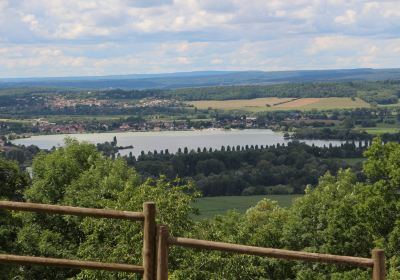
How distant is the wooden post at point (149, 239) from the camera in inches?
293

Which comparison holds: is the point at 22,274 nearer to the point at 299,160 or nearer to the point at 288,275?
the point at 288,275

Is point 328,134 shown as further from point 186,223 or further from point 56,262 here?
point 56,262

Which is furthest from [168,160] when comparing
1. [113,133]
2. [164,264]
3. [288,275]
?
[164,264]

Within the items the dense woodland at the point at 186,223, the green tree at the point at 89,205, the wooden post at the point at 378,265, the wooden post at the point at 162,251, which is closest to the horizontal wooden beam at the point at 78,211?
the wooden post at the point at 162,251

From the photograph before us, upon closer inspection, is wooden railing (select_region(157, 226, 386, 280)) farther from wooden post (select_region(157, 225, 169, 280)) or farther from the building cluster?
the building cluster

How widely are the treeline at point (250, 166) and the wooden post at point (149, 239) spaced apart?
335ft

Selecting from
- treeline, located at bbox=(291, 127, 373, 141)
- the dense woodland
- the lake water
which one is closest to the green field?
the lake water

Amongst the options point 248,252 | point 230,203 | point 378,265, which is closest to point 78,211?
point 248,252

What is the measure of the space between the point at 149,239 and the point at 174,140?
173786 mm

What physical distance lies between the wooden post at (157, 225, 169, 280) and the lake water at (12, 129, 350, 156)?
141 meters

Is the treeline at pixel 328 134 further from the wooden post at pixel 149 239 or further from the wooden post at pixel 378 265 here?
the wooden post at pixel 149 239

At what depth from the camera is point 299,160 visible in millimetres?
133250

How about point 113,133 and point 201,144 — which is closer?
point 201,144

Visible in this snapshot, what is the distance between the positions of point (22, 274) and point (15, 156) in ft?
298
